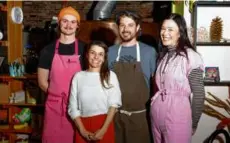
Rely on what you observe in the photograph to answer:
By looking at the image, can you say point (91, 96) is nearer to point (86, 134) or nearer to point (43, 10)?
point (86, 134)

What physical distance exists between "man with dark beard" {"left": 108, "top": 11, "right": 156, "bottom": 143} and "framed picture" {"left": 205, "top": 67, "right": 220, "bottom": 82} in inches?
41.9

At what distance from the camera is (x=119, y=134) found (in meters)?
2.46

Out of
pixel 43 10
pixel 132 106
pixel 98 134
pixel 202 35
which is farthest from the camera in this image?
pixel 43 10

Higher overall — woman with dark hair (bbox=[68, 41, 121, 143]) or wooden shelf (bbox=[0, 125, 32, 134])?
woman with dark hair (bbox=[68, 41, 121, 143])

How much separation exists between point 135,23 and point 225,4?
1299mm

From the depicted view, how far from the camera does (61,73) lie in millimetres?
2518

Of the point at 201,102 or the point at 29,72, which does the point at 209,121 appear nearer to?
the point at 201,102

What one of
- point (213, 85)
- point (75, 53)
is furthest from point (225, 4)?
point (75, 53)

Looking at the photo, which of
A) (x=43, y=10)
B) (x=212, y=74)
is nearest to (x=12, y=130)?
(x=43, y=10)

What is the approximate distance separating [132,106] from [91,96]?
0.35 m

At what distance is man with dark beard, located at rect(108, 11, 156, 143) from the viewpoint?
2.42 metres

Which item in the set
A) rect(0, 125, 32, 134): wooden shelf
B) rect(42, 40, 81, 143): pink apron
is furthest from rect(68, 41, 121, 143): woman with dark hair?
rect(0, 125, 32, 134): wooden shelf

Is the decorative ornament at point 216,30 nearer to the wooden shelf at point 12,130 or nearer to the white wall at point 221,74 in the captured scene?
the white wall at point 221,74

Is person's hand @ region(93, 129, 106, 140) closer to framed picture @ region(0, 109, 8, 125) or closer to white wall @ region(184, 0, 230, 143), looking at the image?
white wall @ region(184, 0, 230, 143)
